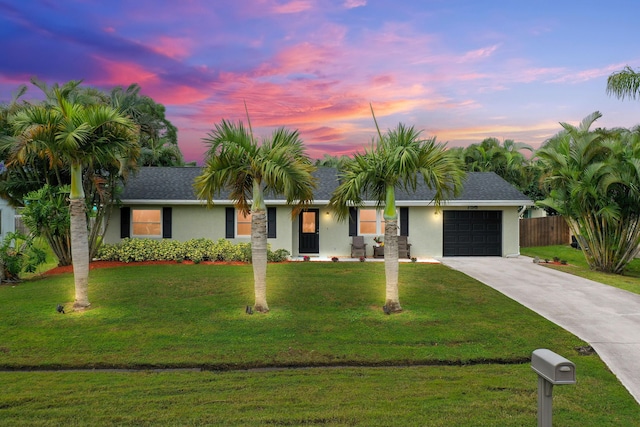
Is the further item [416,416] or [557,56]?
[557,56]

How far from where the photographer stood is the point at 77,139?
927cm

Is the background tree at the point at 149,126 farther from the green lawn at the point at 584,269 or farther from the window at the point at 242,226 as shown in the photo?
the green lawn at the point at 584,269

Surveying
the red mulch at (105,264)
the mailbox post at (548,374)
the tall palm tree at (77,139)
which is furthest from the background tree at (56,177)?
the mailbox post at (548,374)

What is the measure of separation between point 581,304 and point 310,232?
10963 millimetres

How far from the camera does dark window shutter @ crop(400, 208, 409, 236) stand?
740 inches

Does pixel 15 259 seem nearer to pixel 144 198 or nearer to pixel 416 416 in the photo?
pixel 144 198

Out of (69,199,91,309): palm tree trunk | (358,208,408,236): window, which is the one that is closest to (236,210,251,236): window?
(358,208,408,236): window

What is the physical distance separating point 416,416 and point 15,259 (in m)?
14.0

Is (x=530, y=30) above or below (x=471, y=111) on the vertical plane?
above

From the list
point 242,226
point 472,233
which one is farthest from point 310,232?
point 472,233

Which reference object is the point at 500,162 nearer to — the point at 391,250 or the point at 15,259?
the point at 391,250

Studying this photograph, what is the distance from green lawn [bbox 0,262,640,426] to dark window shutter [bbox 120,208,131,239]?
5913 millimetres

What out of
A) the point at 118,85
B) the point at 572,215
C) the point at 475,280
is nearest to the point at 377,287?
the point at 475,280

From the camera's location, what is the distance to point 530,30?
16875 millimetres
